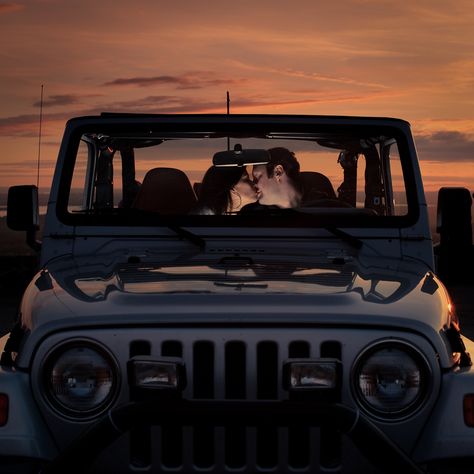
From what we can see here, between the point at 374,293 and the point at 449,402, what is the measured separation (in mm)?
462

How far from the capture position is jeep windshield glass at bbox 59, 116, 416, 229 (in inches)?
195

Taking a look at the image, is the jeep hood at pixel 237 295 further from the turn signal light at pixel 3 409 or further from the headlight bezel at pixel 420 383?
the turn signal light at pixel 3 409

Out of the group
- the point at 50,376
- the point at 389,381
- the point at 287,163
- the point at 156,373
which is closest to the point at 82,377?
the point at 50,376

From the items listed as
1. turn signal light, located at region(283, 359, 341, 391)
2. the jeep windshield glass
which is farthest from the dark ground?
turn signal light, located at region(283, 359, 341, 391)

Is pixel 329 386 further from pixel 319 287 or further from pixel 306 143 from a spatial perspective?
pixel 306 143

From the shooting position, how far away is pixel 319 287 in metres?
3.69

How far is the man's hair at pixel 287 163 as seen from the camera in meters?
5.23

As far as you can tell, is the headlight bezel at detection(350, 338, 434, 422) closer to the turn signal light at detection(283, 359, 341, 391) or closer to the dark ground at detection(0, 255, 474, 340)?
the turn signal light at detection(283, 359, 341, 391)

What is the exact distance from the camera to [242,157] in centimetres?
523

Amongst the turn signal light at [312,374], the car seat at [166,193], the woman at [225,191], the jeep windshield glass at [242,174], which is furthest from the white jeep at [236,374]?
the car seat at [166,193]

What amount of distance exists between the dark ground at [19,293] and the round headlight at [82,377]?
11.6 meters

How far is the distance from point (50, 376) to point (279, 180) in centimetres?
211

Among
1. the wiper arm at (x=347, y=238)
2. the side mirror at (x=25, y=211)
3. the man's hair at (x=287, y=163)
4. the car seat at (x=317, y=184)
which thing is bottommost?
the wiper arm at (x=347, y=238)

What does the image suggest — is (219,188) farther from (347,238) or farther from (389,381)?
(389,381)
